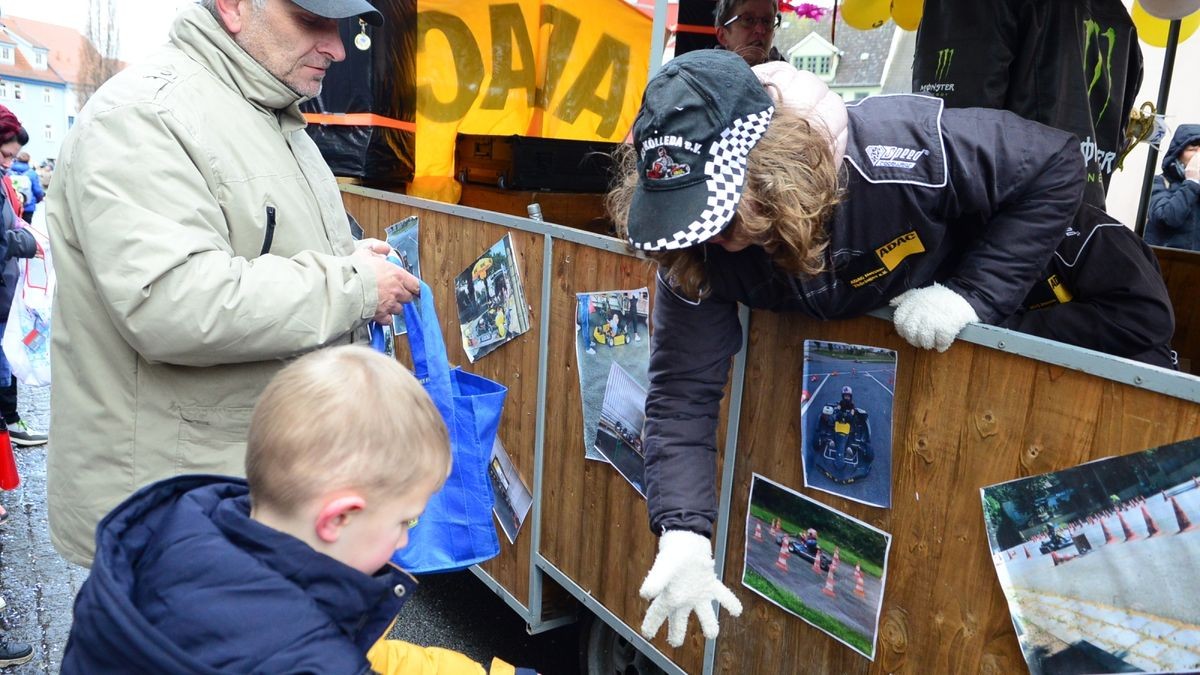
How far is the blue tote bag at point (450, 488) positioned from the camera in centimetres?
217

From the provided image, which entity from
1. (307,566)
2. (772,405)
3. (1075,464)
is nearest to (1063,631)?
(1075,464)

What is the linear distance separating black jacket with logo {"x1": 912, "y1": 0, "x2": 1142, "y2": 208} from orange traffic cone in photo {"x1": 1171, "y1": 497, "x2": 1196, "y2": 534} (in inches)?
60.5

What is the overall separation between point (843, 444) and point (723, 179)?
2.37ft

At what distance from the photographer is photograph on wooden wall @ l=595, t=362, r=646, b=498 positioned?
2623 millimetres

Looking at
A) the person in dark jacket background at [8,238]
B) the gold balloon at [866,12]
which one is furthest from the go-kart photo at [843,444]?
the person in dark jacket background at [8,238]

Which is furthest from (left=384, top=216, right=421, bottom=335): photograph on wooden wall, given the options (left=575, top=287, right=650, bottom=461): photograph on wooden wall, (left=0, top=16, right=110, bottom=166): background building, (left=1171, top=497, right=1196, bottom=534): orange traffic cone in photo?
(left=0, top=16, right=110, bottom=166): background building

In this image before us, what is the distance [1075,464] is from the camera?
1.50m

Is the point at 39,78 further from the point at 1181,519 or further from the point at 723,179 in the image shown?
the point at 1181,519

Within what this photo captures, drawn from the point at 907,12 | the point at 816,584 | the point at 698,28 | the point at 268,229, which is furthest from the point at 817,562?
the point at 698,28

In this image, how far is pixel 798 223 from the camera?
1573mm

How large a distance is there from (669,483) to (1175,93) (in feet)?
25.8

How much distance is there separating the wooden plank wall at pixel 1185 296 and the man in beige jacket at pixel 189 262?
3205 mm

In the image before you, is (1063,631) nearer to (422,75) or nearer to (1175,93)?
(422,75)

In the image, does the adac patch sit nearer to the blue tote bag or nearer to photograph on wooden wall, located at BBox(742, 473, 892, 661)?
photograph on wooden wall, located at BBox(742, 473, 892, 661)
